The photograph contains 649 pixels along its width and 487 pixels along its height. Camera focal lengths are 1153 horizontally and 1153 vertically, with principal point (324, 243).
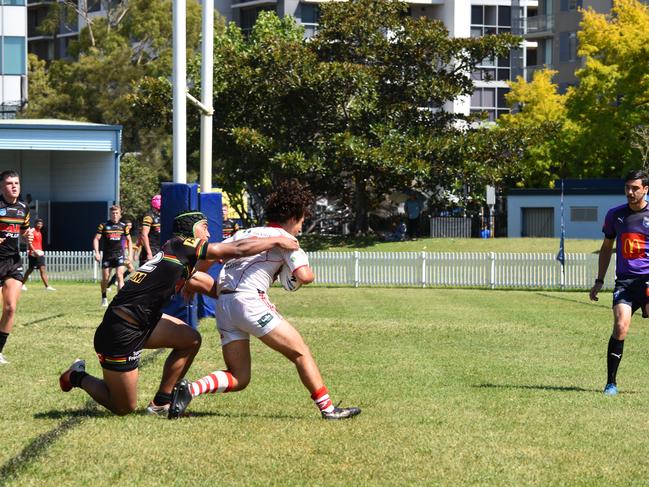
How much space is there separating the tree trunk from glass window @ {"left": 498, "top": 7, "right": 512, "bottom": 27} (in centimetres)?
4006

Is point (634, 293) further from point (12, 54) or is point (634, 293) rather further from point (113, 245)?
point (12, 54)

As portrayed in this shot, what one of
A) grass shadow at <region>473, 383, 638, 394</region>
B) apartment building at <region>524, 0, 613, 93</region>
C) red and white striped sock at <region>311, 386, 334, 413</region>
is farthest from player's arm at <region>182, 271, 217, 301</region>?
apartment building at <region>524, 0, 613, 93</region>

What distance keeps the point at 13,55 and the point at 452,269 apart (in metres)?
32.7

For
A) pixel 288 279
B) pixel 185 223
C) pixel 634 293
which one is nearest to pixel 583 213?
pixel 634 293

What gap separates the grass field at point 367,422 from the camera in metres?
6.89

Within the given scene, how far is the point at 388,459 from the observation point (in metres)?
7.26

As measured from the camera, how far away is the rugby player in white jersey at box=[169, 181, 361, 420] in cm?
843

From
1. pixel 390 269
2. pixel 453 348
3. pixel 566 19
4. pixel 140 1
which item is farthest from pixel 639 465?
pixel 566 19

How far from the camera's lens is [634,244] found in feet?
35.4

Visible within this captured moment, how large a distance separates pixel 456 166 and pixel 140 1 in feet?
89.8

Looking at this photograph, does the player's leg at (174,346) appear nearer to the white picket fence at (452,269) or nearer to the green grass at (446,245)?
the white picket fence at (452,269)

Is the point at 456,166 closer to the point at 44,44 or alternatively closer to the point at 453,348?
the point at 453,348

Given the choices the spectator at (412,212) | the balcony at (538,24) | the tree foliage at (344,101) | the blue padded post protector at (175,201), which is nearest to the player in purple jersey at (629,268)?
the blue padded post protector at (175,201)

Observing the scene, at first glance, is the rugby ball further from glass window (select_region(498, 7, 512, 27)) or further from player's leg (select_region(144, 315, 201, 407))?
glass window (select_region(498, 7, 512, 27))
